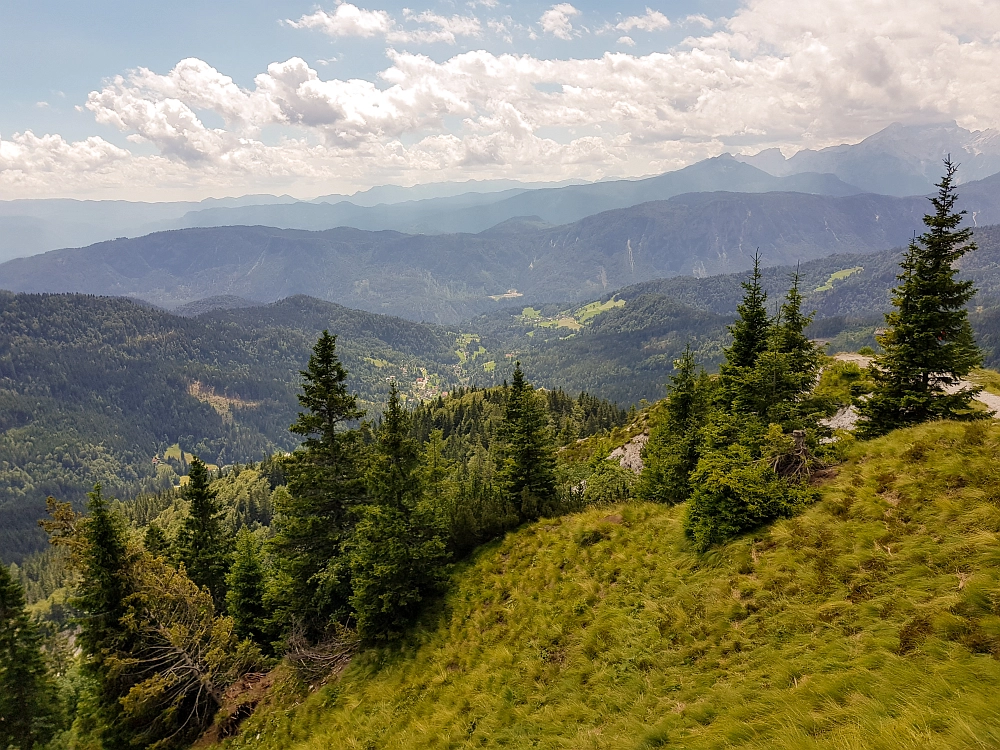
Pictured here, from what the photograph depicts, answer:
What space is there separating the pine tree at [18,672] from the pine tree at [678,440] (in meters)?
43.2

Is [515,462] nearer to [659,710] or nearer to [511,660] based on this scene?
[511,660]

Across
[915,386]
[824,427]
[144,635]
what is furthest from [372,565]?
[915,386]

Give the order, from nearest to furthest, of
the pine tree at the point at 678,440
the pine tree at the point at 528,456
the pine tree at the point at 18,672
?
the pine tree at the point at 678,440
the pine tree at the point at 528,456
the pine tree at the point at 18,672

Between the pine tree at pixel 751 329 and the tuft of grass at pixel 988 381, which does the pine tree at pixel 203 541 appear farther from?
the tuft of grass at pixel 988 381

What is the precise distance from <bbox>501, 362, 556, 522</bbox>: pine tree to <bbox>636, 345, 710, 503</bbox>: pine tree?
6.58 meters

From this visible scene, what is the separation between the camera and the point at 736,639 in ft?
39.5

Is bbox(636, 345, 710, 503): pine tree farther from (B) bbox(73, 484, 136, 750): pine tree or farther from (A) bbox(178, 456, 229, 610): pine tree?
(A) bbox(178, 456, 229, 610): pine tree

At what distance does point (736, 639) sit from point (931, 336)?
47.5 ft

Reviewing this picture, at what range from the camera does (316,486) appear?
25.7m

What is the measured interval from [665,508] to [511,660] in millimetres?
10495

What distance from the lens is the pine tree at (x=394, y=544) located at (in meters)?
21.9

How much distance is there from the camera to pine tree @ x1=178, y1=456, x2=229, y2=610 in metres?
33.6

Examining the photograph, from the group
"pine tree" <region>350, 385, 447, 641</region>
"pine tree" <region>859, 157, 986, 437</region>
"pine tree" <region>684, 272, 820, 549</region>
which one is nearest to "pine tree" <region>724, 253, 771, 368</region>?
"pine tree" <region>684, 272, 820, 549</region>

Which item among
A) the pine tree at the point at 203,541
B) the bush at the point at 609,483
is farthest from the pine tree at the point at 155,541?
the bush at the point at 609,483
